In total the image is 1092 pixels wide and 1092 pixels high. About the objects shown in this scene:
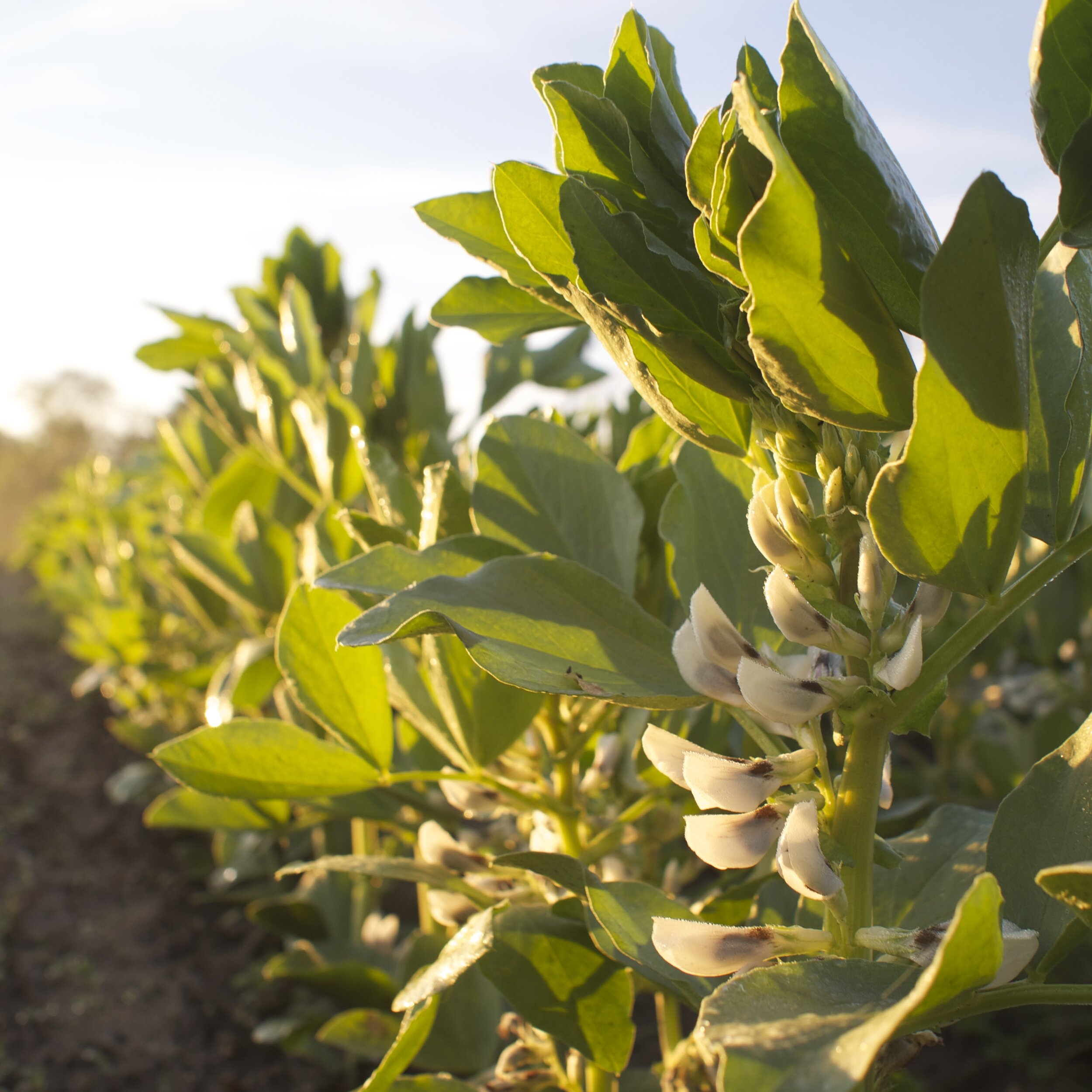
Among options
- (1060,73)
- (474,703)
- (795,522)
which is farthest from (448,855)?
(1060,73)

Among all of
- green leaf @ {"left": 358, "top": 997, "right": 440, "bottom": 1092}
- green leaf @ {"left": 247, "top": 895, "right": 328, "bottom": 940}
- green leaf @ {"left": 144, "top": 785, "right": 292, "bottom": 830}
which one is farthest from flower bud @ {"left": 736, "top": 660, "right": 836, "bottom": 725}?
green leaf @ {"left": 247, "top": 895, "right": 328, "bottom": 940}

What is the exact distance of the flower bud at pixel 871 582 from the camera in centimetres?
49

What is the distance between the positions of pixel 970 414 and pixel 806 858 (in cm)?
24

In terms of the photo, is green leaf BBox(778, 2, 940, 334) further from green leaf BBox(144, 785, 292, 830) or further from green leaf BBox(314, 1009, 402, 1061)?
green leaf BBox(314, 1009, 402, 1061)

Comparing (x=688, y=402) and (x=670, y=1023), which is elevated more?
(x=688, y=402)

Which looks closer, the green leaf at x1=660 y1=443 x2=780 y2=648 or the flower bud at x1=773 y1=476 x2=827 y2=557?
the flower bud at x1=773 y1=476 x2=827 y2=557

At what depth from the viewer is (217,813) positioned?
1.10 m

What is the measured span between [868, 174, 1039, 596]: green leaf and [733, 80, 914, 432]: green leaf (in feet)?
0.15

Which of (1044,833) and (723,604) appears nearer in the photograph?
(1044,833)

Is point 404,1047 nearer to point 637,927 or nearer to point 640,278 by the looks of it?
point 637,927

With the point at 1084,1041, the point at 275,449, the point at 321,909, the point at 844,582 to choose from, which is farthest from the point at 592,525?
the point at 1084,1041

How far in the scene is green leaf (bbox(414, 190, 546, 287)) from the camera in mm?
643

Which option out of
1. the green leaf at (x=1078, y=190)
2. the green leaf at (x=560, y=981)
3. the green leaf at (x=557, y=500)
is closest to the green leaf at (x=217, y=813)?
the green leaf at (x=560, y=981)

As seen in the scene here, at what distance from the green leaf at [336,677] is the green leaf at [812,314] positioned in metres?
0.47
